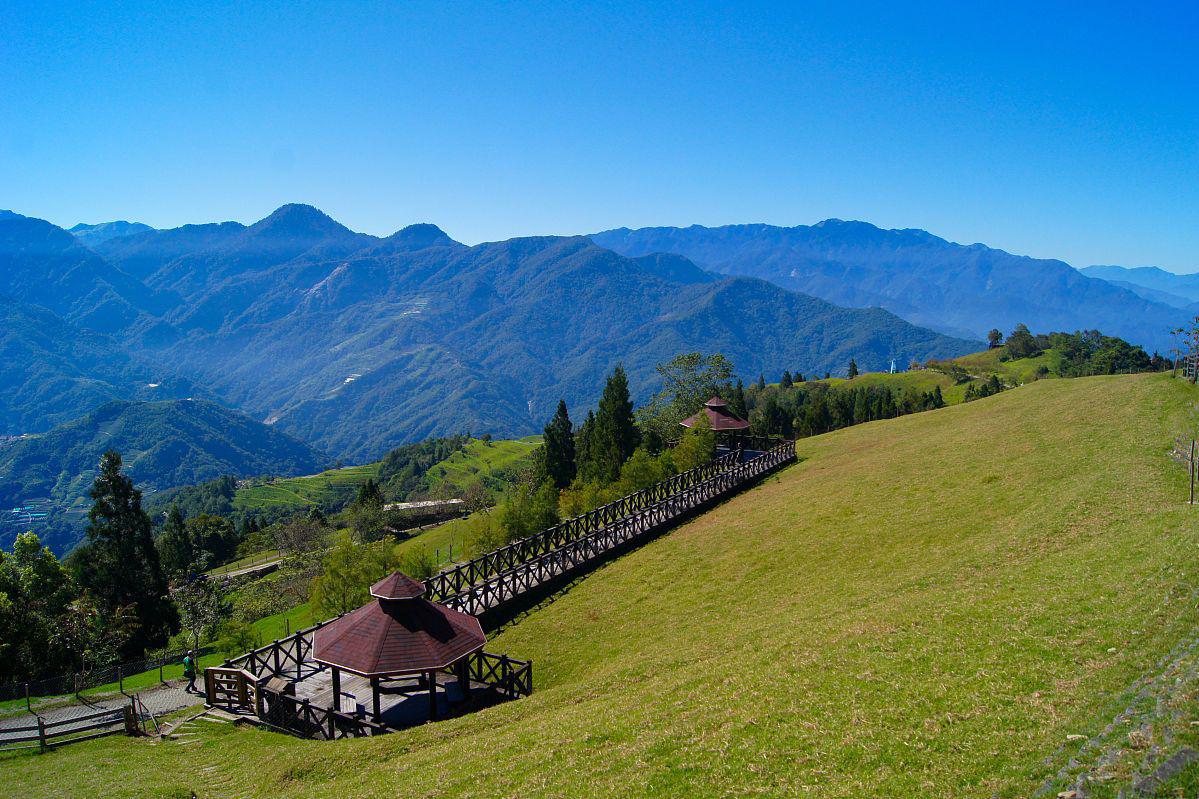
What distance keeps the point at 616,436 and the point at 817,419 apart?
134 ft

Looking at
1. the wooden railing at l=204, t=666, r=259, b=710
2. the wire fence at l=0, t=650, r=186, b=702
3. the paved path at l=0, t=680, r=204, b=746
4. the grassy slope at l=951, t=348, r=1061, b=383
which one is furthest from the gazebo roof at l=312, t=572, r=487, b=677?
the grassy slope at l=951, t=348, r=1061, b=383

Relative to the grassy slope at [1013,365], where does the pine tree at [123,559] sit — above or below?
below

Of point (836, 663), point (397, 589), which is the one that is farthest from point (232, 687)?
point (836, 663)

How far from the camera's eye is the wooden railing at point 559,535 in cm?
2998

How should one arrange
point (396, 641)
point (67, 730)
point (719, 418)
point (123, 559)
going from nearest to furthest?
point (67, 730)
point (396, 641)
point (123, 559)
point (719, 418)

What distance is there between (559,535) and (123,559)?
34.1m

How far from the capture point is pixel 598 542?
34.7 meters

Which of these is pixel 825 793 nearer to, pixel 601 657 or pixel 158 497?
pixel 601 657

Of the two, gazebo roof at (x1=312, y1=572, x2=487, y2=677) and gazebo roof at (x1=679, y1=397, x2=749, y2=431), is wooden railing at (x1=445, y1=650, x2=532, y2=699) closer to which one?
gazebo roof at (x1=312, y1=572, x2=487, y2=677)

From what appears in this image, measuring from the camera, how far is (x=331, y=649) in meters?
19.0

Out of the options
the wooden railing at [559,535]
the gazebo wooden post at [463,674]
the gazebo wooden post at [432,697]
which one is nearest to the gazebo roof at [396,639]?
the gazebo wooden post at [432,697]

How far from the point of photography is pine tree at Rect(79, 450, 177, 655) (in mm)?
46375

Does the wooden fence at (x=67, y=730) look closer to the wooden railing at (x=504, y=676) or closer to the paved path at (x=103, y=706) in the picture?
the paved path at (x=103, y=706)

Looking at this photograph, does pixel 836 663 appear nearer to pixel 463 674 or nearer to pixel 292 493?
pixel 463 674
